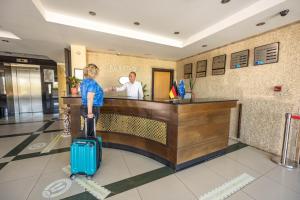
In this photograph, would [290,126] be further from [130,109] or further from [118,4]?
[118,4]

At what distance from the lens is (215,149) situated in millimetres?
2635

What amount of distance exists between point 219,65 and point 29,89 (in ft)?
27.1

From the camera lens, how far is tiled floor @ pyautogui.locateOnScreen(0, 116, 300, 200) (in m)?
1.65

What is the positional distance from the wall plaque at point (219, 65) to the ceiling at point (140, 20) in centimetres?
43

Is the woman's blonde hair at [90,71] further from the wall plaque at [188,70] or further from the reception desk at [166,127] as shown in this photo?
the wall plaque at [188,70]

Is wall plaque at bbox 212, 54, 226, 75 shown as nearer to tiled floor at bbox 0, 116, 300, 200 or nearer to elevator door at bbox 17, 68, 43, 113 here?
tiled floor at bbox 0, 116, 300, 200

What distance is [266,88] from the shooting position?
296cm

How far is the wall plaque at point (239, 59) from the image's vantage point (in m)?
3.31

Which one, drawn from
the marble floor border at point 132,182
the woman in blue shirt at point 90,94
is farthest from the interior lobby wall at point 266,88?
the woman in blue shirt at point 90,94

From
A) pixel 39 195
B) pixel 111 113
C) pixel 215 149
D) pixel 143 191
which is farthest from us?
pixel 111 113

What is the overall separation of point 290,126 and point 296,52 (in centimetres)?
142

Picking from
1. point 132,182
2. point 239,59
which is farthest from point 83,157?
point 239,59

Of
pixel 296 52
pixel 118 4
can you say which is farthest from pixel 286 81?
pixel 118 4

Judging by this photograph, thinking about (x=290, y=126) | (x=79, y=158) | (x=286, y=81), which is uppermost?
(x=286, y=81)
